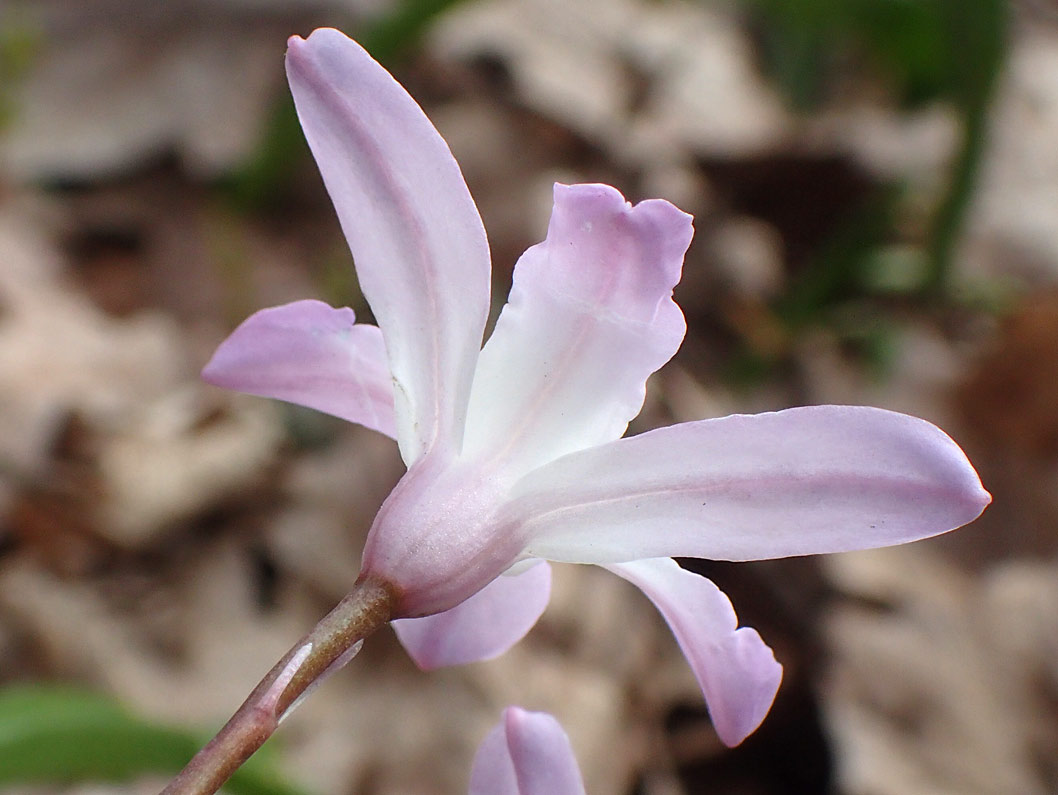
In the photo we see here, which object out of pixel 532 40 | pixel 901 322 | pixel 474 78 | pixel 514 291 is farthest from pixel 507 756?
pixel 532 40

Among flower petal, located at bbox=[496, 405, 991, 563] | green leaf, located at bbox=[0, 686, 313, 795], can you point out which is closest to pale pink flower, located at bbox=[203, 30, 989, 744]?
flower petal, located at bbox=[496, 405, 991, 563]

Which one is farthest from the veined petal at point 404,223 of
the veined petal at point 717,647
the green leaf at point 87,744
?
the green leaf at point 87,744

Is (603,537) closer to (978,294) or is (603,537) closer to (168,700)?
(168,700)

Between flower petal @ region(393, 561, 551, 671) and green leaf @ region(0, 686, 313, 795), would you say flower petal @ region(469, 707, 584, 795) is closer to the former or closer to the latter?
flower petal @ region(393, 561, 551, 671)

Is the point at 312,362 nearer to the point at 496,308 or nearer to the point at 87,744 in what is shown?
the point at 87,744

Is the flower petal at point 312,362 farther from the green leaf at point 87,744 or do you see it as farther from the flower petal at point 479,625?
the green leaf at point 87,744

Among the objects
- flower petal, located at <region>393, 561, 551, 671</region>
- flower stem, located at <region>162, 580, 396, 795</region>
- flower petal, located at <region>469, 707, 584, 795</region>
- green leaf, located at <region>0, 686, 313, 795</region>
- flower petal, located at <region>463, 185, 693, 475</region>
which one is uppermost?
flower petal, located at <region>463, 185, 693, 475</region>

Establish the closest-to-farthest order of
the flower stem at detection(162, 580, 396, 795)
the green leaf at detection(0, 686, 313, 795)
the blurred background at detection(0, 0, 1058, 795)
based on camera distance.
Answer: the flower stem at detection(162, 580, 396, 795)
the green leaf at detection(0, 686, 313, 795)
the blurred background at detection(0, 0, 1058, 795)
